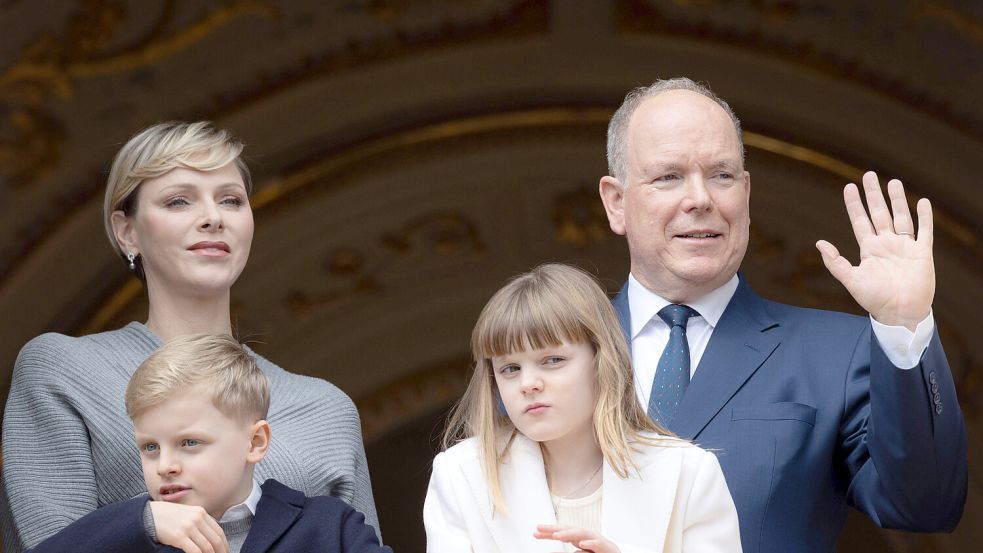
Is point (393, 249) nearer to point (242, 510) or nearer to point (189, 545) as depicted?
point (242, 510)

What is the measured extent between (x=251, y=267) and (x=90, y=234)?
0.49 metres

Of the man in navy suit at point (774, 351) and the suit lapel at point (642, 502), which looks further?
the man in navy suit at point (774, 351)

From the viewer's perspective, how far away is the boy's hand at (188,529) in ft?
8.95

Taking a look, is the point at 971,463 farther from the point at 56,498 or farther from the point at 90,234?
the point at 56,498

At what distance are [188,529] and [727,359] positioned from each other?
0.98 meters

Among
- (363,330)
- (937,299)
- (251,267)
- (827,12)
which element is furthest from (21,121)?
(937,299)

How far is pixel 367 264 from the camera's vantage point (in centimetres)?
571

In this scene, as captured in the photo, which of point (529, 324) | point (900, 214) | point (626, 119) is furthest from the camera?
point (626, 119)

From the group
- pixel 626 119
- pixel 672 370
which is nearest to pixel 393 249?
pixel 626 119

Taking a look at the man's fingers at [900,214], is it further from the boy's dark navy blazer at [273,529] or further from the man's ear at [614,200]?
the boy's dark navy blazer at [273,529]

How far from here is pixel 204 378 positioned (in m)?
2.83

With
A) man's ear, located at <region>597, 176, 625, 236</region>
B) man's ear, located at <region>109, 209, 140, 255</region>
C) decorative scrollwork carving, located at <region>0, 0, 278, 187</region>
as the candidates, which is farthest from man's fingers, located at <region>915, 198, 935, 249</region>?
decorative scrollwork carving, located at <region>0, 0, 278, 187</region>

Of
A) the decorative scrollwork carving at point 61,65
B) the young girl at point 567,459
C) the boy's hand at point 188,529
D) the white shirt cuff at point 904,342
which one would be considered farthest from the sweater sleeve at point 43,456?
the decorative scrollwork carving at point 61,65

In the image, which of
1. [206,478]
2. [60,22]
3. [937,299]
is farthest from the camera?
[937,299]
